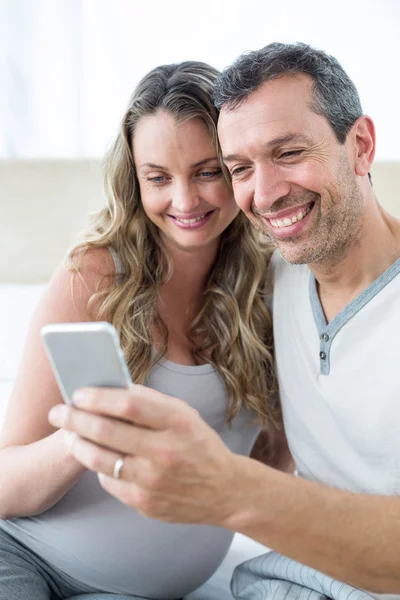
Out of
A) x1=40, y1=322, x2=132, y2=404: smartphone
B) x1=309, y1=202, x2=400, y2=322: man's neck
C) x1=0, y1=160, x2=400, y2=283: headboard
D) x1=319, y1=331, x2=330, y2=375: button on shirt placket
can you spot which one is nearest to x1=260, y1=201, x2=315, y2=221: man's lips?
x1=309, y1=202, x2=400, y2=322: man's neck

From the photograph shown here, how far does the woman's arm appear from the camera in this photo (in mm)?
1299

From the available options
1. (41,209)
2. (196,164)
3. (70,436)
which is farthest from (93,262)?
(41,209)

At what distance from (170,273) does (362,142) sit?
0.47m

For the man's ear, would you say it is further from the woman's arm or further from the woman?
the woman's arm

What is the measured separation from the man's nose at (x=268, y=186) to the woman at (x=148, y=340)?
5.3 inches

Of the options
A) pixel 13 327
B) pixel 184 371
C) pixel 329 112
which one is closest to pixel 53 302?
pixel 184 371

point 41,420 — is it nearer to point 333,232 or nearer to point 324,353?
point 324,353

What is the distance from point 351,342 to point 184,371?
0.33 meters

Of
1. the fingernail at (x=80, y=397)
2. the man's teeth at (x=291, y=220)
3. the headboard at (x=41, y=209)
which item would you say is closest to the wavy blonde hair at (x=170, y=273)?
the man's teeth at (x=291, y=220)

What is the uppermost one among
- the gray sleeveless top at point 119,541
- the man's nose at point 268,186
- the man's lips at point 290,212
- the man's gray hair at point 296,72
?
the man's gray hair at point 296,72

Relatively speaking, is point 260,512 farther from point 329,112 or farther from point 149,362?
point 329,112

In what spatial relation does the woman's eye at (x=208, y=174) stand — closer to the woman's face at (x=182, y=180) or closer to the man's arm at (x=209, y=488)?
the woman's face at (x=182, y=180)

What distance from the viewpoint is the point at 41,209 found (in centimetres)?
279

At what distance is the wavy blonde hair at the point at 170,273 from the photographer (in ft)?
4.90
